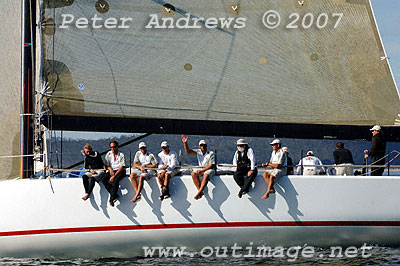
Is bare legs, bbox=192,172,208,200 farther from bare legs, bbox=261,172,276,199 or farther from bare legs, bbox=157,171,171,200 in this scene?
bare legs, bbox=261,172,276,199

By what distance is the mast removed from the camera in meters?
10.4

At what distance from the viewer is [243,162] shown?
983 cm

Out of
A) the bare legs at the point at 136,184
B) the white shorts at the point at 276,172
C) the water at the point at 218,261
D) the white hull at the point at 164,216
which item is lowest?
the water at the point at 218,261

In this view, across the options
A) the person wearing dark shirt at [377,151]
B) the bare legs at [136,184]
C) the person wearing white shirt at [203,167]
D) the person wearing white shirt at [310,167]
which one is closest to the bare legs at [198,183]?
the person wearing white shirt at [203,167]

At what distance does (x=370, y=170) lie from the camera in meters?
10.6

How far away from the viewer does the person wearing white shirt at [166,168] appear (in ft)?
31.9

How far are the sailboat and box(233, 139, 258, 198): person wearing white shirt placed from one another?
5.5 inches

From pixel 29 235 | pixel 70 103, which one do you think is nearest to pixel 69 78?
pixel 70 103

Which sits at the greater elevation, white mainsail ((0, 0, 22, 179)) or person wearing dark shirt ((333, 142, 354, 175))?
white mainsail ((0, 0, 22, 179))

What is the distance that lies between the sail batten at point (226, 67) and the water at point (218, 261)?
7.25 ft

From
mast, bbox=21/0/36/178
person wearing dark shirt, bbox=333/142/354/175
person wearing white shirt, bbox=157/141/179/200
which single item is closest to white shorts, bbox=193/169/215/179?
person wearing white shirt, bbox=157/141/179/200

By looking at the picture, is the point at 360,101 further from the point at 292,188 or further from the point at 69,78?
the point at 69,78

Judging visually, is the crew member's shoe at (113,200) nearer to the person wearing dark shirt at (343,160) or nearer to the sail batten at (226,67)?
the sail batten at (226,67)

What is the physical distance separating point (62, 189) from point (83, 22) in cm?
273
